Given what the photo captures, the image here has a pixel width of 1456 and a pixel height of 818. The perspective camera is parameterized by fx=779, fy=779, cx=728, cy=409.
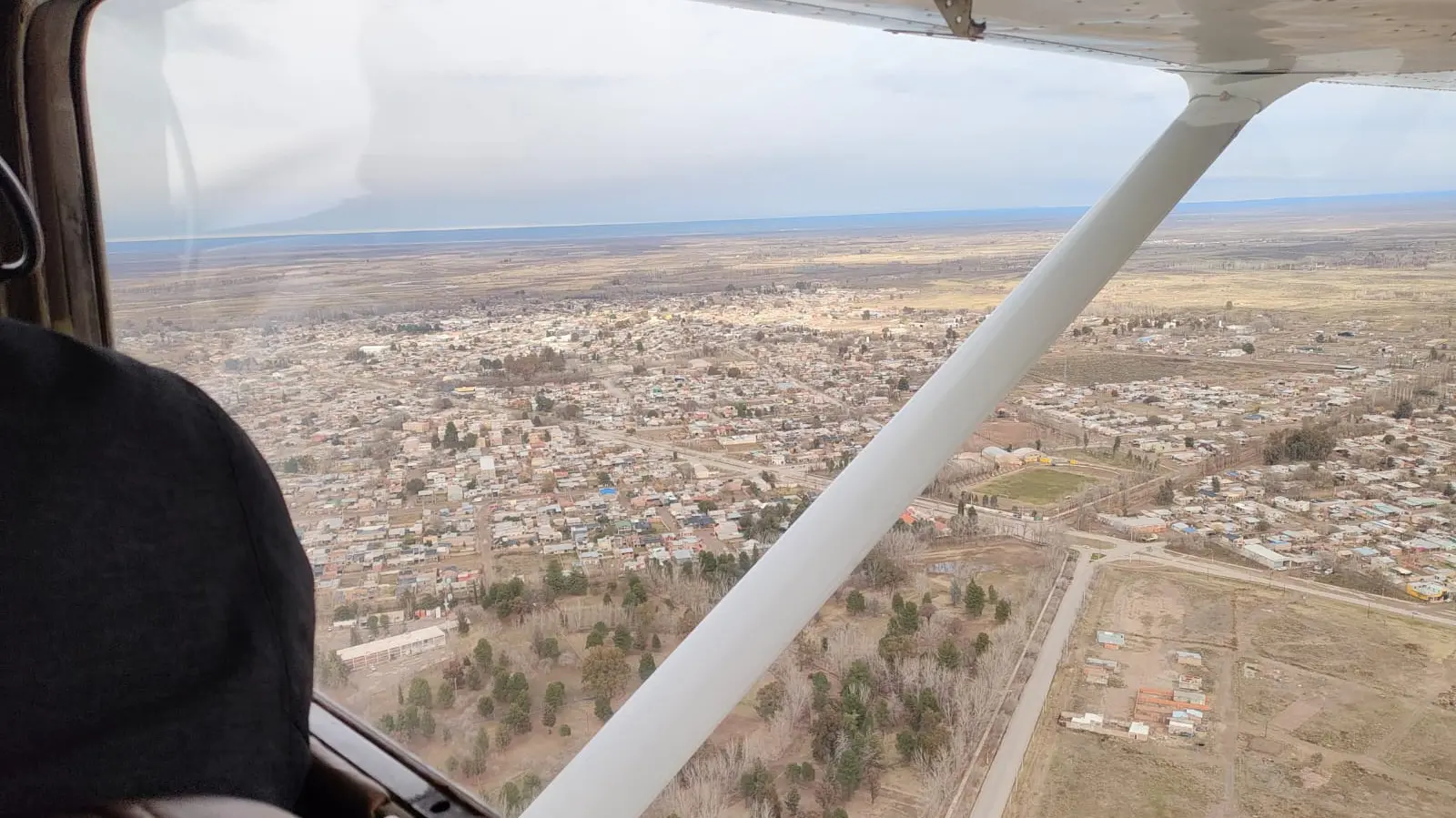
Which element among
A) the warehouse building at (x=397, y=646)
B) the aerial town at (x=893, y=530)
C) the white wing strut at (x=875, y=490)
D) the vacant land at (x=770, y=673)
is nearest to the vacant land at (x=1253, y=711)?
the aerial town at (x=893, y=530)

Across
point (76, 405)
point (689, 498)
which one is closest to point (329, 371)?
point (689, 498)

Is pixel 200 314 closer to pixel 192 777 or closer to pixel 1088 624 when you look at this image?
pixel 192 777

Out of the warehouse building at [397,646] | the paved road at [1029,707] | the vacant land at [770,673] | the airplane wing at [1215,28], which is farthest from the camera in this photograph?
the paved road at [1029,707]

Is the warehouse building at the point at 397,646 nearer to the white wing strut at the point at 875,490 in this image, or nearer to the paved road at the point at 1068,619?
the white wing strut at the point at 875,490

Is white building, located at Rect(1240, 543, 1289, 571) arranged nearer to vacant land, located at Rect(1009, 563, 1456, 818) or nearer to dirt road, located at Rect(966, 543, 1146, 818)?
vacant land, located at Rect(1009, 563, 1456, 818)

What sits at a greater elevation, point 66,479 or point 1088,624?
point 66,479
